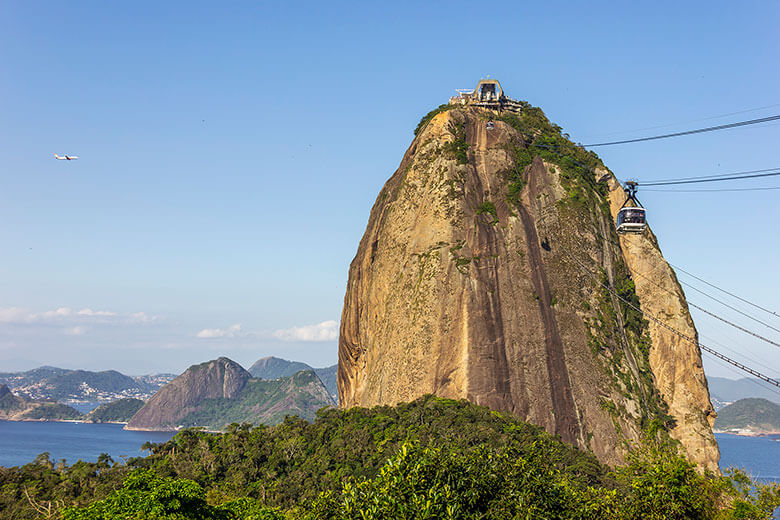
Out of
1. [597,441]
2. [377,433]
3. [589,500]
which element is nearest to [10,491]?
[377,433]

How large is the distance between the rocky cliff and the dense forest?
5.02 meters

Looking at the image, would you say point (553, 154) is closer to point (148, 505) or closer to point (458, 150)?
point (458, 150)

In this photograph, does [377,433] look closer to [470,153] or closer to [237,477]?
A: [237,477]

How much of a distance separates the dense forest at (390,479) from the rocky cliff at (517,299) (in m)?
5.02

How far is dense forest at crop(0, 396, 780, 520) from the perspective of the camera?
65.4ft

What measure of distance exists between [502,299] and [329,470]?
26.0 m

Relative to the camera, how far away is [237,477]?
5206cm

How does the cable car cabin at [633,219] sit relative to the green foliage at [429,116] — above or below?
below

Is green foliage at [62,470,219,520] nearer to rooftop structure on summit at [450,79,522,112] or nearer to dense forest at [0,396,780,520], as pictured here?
dense forest at [0,396,780,520]

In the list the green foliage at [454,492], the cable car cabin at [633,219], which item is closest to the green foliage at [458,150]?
the cable car cabin at [633,219]

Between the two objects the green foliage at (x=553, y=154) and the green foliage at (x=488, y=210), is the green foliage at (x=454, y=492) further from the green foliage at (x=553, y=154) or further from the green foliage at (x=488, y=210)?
the green foliage at (x=553, y=154)

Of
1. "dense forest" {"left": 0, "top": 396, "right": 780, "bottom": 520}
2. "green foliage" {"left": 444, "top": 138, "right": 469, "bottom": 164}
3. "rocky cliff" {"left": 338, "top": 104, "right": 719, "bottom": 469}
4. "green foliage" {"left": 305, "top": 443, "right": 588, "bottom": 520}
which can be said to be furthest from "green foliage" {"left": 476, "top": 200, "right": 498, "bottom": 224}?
"green foliage" {"left": 305, "top": 443, "right": 588, "bottom": 520}

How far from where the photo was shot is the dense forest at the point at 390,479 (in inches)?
784

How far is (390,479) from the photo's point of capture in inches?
796
